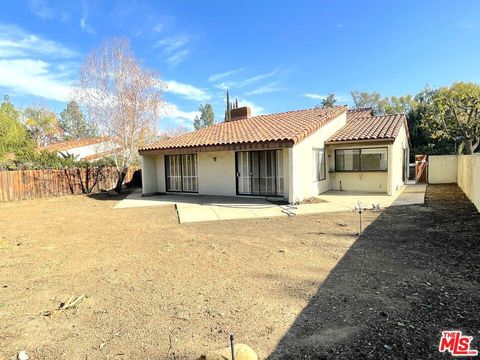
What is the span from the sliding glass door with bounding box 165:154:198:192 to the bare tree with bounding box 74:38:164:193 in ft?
11.3

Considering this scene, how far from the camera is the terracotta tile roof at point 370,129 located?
563 inches

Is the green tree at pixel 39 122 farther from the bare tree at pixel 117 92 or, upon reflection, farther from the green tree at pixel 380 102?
the green tree at pixel 380 102

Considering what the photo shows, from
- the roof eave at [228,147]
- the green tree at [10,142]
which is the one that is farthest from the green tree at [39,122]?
the roof eave at [228,147]

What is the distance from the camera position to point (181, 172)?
17.3 meters

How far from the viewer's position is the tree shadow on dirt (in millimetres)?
2971

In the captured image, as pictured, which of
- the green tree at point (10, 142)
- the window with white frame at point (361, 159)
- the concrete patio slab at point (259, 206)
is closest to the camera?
the concrete patio slab at point (259, 206)

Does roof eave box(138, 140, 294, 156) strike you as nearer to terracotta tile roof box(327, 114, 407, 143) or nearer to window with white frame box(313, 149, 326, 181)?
window with white frame box(313, 149, 326, 181)

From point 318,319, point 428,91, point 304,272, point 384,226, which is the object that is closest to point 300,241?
point 304,272

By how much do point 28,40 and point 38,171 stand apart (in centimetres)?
781

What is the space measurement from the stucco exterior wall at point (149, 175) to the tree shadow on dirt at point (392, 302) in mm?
13297

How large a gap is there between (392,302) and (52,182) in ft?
66.0

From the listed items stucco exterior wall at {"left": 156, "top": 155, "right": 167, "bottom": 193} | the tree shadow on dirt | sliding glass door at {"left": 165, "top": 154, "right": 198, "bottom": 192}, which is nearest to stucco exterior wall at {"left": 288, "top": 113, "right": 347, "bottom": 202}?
the tree shadow on dirt

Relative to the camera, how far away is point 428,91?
39.3m

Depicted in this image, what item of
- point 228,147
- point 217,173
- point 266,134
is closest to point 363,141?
point 266,134
